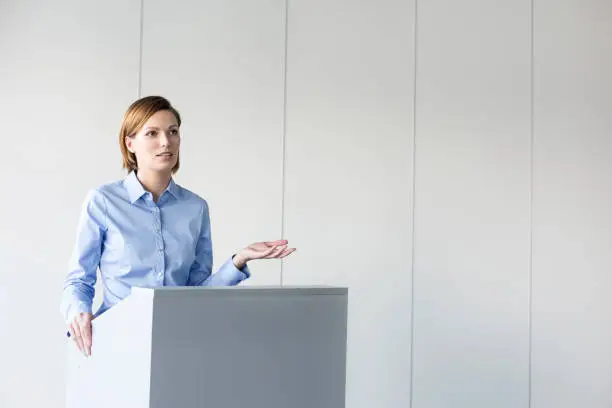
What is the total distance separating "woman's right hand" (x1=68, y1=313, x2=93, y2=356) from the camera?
2.16 meters

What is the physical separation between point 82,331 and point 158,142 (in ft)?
2.01

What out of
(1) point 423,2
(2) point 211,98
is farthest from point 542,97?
(2) point 211,98

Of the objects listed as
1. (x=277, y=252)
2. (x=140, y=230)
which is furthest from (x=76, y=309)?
(x=277, y=252)

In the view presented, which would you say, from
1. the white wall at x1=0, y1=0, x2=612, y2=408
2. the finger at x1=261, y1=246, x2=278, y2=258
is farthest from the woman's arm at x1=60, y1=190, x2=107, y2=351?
the white wall at x1=0, y1=0, x2=612, y2=408

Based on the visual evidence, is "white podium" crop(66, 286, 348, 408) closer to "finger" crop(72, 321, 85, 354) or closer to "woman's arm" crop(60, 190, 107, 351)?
"finger" crop(72, 321, 85, 354)

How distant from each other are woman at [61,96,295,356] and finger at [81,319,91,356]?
24 cm

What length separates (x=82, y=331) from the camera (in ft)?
7.14

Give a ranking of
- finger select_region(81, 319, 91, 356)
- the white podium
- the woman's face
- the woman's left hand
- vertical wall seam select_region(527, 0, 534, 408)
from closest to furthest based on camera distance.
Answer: the white podium, finger select_region(81, 319, 91, 356), the woman's left hand, the woman's face, vertical wall seam select_region(527, 0, 534, 408)

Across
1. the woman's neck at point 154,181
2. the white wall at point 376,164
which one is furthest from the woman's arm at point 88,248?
the white wall at point 376,164

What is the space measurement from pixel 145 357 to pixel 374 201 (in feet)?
9.93

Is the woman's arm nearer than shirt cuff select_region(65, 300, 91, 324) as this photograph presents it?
No

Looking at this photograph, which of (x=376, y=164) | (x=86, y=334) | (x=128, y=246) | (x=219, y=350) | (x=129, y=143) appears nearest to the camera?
(x=219, y=350)

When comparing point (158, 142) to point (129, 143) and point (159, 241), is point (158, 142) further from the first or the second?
point (159, 241)

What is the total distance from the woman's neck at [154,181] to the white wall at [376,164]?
74.5 inches
